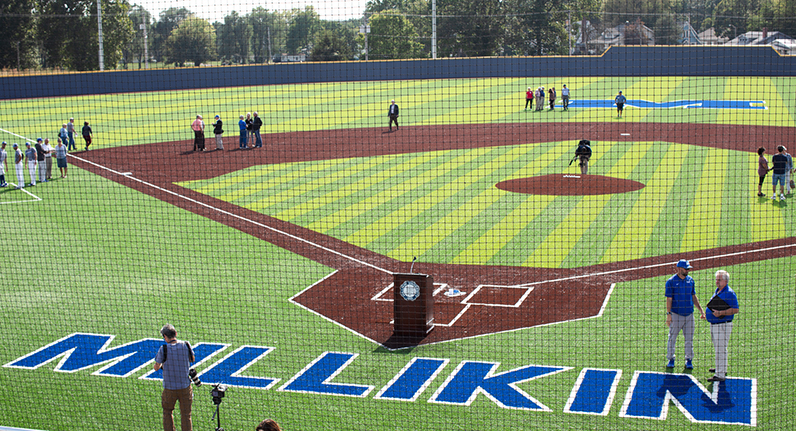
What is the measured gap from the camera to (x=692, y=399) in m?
9.21

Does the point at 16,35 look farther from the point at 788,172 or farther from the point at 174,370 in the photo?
the point at 174,370

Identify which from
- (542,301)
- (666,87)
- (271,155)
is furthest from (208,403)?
(666,87)

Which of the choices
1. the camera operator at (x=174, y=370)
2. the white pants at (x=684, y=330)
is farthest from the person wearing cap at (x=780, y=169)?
the camera operator at (x=174, y=370)

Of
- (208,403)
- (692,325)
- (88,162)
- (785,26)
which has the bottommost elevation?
(208,403)

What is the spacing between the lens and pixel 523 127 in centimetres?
3566

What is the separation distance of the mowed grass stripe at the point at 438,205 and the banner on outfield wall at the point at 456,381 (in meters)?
5.67

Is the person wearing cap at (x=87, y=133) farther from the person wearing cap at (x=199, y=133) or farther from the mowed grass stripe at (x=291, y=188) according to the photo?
the mowed grass stripe at (x=291, y=188)

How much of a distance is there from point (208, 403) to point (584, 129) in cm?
2797

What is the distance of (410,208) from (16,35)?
5086cm

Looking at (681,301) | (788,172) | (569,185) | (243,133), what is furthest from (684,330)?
(243,133)

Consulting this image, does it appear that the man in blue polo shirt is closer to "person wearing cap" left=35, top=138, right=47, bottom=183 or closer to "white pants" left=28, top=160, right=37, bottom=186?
"white pants" left=28, top=160, right=37, bottom=186

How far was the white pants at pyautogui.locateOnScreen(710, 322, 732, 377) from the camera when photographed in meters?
9.21

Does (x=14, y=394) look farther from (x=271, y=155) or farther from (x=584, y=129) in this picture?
(x=584, y=129)

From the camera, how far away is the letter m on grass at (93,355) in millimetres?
10688
